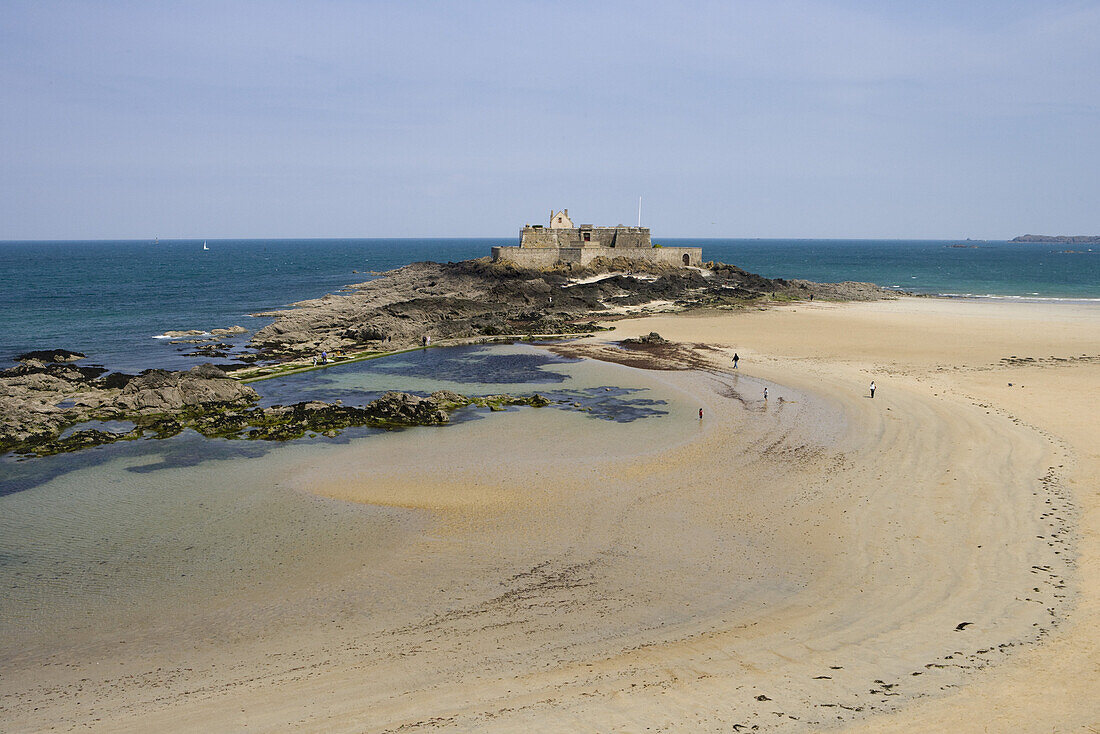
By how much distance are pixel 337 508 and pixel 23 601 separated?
6.42 m

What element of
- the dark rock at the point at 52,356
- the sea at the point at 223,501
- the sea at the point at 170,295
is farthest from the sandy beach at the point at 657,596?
the sea at the point at 170,295

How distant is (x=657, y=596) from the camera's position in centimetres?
1326

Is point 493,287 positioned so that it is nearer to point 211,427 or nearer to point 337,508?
point 211,427

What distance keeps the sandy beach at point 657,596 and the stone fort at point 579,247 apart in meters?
44.7

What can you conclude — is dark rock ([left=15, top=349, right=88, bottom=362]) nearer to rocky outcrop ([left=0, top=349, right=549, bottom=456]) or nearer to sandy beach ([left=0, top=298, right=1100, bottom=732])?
rocky outcrop ([left=0, top=349, right=549, bottom=456])

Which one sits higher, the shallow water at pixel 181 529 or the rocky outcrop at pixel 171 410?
the rocky outcrop at pixel 171 410

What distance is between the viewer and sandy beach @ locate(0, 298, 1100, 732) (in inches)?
394

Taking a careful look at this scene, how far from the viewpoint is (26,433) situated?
78.5 feet

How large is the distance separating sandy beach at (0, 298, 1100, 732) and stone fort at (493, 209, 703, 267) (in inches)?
1761

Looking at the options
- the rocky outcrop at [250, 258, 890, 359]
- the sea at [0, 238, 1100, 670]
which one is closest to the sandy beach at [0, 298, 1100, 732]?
the sea at [0, 238, 1100, 670]

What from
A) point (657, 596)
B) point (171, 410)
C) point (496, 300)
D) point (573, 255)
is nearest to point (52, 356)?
point (171, 410)

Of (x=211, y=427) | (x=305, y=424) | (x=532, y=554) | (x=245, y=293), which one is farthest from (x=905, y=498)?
(x=245, y=293)

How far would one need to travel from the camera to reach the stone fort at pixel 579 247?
68.3m

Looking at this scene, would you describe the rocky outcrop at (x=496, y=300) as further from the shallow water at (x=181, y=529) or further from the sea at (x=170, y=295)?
the shallow water at (x=181, y=529)
